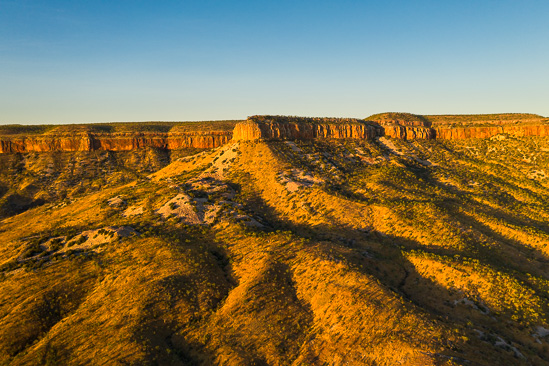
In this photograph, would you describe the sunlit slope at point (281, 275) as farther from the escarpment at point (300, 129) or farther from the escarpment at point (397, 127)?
the escarpment at point (397, 127)

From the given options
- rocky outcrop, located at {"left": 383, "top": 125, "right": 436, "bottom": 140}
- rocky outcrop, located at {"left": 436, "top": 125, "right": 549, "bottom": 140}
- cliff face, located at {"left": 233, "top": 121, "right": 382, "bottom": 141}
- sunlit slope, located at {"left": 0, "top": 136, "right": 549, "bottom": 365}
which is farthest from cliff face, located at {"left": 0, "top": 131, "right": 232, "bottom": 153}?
rocky outcrop, located at {"left": 436, "top": 125, "right": 549, "bottom": 140}

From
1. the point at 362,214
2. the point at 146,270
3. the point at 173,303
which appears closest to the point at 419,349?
the point at 173,303

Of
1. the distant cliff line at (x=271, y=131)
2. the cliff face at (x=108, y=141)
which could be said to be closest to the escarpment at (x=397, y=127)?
the distant cliff line at (x=271, y=131)

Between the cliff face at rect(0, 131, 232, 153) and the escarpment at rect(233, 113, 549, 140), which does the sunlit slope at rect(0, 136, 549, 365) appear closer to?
the escarpment at rect(233, 113, 549, 140)

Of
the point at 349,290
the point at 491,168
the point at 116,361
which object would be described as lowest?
the point at 116,361

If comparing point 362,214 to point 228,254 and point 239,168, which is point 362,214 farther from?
point 239,168

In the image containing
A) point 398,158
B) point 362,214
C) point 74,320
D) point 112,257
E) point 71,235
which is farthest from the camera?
point 398,158
